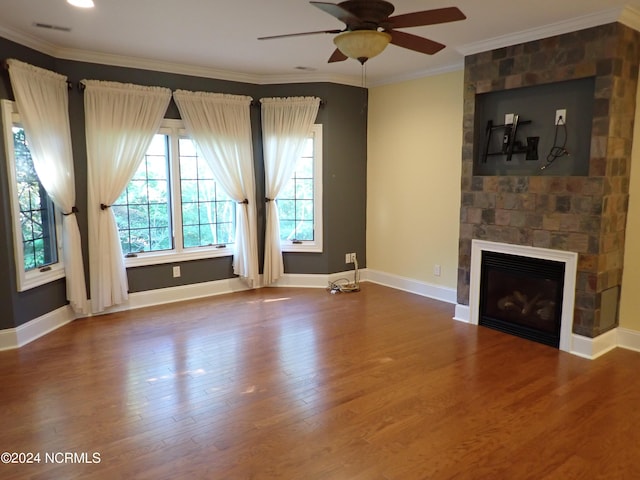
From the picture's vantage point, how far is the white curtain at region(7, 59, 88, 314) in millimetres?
3992

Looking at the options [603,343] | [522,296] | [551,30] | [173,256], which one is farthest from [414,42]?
[173,256]

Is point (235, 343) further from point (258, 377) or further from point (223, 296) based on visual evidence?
point (223, 296)

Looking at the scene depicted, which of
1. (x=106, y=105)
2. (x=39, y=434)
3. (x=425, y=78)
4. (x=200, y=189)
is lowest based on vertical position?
(x=39, y=434)

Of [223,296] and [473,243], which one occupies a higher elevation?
[473,243]

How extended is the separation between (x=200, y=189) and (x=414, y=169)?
2.63 m

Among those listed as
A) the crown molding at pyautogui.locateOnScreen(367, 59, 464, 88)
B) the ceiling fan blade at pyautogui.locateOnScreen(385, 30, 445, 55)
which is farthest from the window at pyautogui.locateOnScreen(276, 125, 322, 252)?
the ceiling fan blade at pyautogui.locateOnScreen(385, 30, 445, 55)

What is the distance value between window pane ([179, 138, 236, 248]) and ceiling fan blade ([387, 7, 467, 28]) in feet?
11.2

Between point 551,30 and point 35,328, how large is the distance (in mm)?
5171

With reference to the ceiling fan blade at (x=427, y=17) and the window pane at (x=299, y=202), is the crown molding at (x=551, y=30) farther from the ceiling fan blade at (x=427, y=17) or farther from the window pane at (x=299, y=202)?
the window pane at (x=299, y=202)

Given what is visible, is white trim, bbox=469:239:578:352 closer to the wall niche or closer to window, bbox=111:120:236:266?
the wall niche

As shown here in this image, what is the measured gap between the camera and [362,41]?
105 inches

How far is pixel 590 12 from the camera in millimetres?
3457

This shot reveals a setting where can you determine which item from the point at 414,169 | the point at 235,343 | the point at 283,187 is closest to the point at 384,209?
the point at 414,169

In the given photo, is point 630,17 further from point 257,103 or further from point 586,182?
point 257,103
